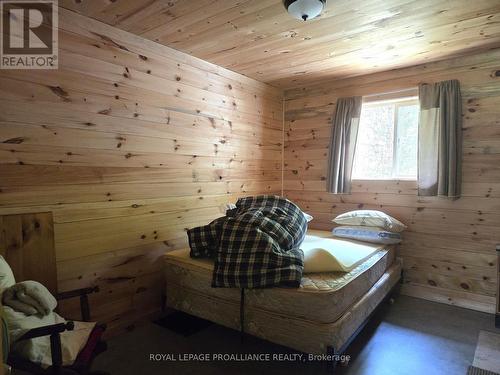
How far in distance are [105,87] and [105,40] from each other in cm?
34

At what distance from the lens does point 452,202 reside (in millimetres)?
2938

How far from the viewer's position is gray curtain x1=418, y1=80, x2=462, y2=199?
111 inches

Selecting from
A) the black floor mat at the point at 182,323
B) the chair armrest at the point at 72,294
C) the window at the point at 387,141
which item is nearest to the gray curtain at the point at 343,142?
the window at the point at 387,141

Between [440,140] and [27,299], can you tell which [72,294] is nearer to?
[27,299]

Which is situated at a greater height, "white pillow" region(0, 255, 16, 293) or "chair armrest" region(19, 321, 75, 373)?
"white pillow" region(0, 255, 16, 293)

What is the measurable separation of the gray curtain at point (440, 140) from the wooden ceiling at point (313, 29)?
0.36 metres

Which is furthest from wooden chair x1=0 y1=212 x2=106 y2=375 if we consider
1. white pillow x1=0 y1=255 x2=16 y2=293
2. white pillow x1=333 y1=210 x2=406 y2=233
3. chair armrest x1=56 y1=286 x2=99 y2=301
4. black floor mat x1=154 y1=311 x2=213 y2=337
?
white pillow x1=333 y1=210 x2=406 y2=233

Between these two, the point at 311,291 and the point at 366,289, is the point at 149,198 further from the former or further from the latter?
the point at 366,289

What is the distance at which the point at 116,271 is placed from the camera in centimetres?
237

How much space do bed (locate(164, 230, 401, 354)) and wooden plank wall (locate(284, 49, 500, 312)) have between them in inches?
35.3

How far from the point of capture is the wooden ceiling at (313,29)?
1.99 metres

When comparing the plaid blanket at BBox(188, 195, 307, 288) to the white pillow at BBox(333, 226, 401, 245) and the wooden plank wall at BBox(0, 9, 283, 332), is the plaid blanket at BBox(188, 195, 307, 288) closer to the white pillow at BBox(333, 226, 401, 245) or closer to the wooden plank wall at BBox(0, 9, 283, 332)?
the wooden plank wall at BBox(0, 9, 283, 332)

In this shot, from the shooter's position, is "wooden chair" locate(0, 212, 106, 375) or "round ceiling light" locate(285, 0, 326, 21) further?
"round ceiling light" locate(285, 0, 326, 21)

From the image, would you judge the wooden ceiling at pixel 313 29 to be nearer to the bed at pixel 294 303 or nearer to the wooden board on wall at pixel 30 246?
the wooden board on wall at pixel 30 246
